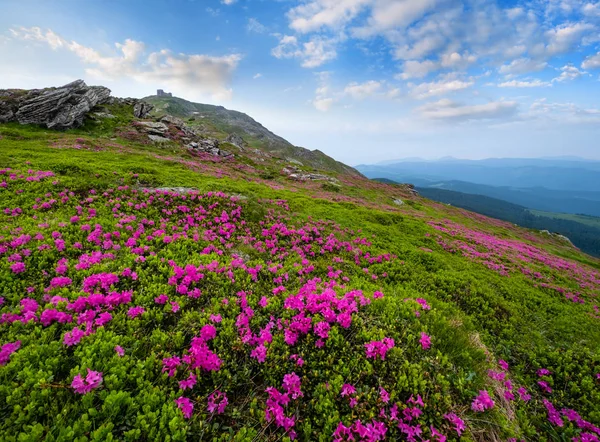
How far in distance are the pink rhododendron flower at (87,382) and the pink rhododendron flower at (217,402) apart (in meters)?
1.78

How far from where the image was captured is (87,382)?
3.97 m

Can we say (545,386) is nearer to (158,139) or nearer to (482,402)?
(482,402)

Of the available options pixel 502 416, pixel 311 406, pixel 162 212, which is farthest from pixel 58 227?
pixel 502 416

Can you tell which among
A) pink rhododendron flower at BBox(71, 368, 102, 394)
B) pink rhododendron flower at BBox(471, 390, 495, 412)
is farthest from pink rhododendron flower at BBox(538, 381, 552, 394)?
pink rhododendron flower at BBox(71, 368, 102, 394)

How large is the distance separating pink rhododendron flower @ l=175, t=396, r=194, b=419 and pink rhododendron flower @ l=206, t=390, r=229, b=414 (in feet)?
1.00

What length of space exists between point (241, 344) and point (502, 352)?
9577mm

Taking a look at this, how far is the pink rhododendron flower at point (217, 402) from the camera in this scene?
4332 millimetres

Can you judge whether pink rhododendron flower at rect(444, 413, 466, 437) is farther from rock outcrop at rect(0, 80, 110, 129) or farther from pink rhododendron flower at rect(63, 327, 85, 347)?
rock outcrop at rect(0, 80, 110, 129)

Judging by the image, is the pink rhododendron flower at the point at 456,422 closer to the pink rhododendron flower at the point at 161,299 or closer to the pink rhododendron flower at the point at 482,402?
the pink rhododendron flower at the point at 482,402

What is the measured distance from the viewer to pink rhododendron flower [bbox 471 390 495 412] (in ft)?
16.1

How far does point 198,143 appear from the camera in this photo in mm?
54938

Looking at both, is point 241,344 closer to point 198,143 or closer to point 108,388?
point 108,388

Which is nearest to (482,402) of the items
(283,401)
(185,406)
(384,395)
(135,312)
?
(384,395)

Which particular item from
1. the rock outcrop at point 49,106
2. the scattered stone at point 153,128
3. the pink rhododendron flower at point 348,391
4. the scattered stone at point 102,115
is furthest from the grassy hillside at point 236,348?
the scattered stone at point 102,115
